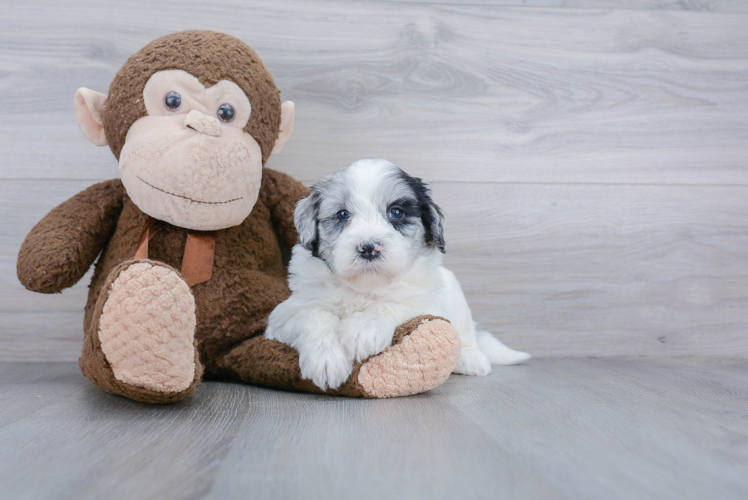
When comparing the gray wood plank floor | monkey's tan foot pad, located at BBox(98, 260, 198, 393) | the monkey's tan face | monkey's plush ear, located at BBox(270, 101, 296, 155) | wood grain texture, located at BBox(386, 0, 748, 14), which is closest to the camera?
the gray wood plank floor

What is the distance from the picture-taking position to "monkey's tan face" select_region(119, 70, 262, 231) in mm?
1348

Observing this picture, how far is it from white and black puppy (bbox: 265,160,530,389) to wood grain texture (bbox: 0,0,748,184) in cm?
56

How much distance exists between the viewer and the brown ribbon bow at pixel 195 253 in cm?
149

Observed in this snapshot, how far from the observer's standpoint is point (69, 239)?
1.44m

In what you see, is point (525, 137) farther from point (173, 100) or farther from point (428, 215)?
point (173, 100)

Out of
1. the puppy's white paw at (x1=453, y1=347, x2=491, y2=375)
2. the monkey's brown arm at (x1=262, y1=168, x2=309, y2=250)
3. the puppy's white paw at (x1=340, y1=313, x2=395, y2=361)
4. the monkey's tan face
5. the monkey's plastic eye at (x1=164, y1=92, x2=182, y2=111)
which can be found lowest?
the puppy's white paw at (x1=453, y1=347, x2=491, y2=375)

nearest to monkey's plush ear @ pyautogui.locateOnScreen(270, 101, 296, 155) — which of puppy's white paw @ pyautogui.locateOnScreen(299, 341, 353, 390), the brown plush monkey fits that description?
the brown plush monkey

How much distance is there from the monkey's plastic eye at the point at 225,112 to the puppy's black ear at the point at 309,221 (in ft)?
0.93

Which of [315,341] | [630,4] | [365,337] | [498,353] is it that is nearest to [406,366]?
[365,337]

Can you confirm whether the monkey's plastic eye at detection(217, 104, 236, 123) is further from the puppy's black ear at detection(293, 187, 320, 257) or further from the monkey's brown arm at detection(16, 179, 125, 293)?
the monkey's brown arm at detection(16, 179, 125, 293)

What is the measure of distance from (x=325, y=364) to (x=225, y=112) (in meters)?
0.69

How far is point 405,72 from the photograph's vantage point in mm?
1992

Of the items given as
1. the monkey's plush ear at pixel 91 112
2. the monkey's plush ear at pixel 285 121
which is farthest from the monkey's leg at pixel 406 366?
the monkey's plush ear at pixel 91 112

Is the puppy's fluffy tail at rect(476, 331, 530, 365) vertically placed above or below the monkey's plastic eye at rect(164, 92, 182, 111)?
below
